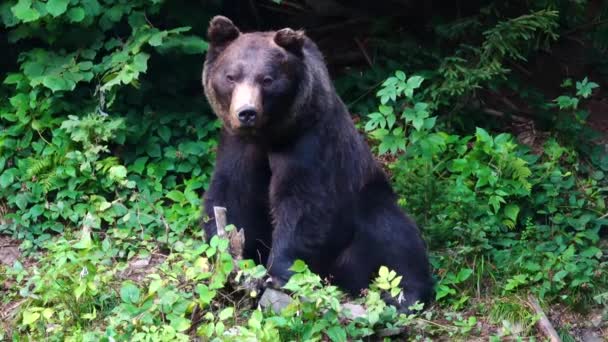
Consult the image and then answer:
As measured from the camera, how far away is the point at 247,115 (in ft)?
23.2

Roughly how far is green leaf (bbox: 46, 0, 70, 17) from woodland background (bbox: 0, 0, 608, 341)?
2 cm

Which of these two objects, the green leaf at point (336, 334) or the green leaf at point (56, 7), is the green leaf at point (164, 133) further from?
the green leaf at point (336, 334)

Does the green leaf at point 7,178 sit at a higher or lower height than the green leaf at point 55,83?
lower

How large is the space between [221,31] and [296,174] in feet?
3.84

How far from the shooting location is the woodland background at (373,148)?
7.41m

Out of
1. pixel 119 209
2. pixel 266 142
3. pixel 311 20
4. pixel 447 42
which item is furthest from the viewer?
pixel 311 20

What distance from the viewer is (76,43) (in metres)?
8.98

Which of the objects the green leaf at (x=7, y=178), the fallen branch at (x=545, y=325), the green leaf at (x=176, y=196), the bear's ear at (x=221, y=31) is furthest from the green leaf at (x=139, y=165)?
the fallen branch at (x=545, y=325)

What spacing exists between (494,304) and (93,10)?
3921mm

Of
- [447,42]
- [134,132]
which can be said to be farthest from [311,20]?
[134,132]

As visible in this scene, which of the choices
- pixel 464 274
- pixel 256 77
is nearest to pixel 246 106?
pixel 256 77

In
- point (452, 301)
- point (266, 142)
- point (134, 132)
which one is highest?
point (266, 142)

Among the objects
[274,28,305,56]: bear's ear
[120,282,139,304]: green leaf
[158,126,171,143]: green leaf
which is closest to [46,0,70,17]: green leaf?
[158,126,171,143]: green leaf

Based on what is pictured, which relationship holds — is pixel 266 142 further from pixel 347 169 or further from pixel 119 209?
pixel 119 209
